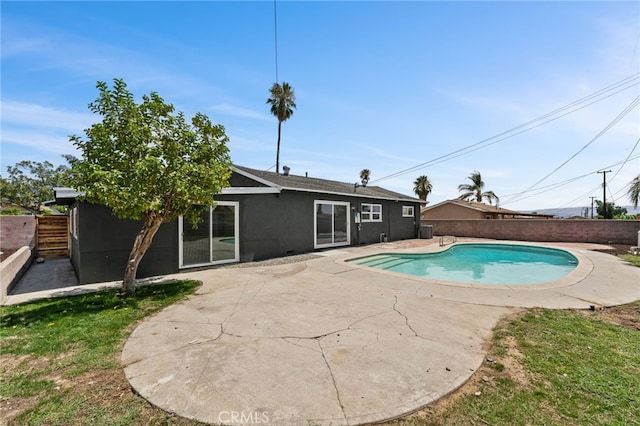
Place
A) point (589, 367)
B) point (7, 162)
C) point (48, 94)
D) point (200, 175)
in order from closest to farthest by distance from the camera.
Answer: point (589, 367)
point (200, 175)
point (48, 94)
point (7, 162)

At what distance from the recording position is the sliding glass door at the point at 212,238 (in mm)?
8547

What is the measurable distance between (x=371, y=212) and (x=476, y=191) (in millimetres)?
31652

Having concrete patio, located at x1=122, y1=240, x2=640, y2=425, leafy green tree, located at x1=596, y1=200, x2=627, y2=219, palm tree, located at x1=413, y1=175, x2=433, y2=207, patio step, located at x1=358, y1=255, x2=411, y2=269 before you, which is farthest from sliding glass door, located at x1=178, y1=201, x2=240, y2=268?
leafy green tree, located at x1=596, y1=200, x2=627, y2=219

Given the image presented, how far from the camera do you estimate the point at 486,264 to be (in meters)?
12.1

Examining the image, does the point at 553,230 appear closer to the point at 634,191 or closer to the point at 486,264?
the point at 634,191

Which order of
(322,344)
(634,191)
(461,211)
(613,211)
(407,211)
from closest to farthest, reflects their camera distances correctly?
(322,344), (634,191), (407,211), (461,211), (613,211)

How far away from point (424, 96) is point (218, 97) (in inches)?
413

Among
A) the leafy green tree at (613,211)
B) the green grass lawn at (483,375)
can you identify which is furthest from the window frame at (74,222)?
the leafy green tree at (613,211)

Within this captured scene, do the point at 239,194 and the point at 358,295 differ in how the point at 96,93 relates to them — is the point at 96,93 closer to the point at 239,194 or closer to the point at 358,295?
the point at 239,194

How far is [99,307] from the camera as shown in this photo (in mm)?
5180

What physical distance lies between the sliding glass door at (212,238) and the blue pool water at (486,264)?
15.7 ft

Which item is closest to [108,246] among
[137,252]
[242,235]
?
[137,252]

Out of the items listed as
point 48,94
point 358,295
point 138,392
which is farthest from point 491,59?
point 48,94

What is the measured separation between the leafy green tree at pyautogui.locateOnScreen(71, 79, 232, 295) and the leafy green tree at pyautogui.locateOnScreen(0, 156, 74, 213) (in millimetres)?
26507
